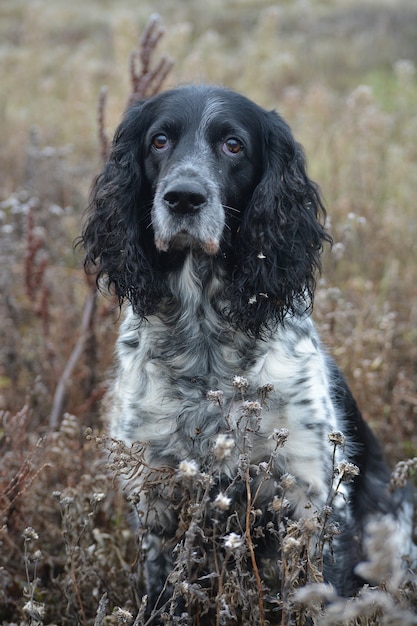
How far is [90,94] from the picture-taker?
8.43 m

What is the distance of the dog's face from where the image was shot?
266 cm

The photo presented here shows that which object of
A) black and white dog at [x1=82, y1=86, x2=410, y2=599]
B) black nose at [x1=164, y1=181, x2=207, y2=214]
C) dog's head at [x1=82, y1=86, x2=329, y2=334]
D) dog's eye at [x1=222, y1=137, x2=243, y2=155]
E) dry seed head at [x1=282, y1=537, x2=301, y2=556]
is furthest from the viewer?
dog's eye at [x1=222, y1=137, x2=243, y2=155]

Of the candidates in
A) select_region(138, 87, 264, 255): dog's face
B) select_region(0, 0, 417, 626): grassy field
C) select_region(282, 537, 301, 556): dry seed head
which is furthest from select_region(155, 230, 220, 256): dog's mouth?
select_region(282, 537, 301, 556): dry seed head

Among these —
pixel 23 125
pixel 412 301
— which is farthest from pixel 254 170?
pixel 23 125

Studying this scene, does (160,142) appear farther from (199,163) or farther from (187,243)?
(187,243)

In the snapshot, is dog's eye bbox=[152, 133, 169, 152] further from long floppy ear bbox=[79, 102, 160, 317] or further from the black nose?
the black nose

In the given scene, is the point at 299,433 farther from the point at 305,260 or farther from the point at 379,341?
the point at 379,341

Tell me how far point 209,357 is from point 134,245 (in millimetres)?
547

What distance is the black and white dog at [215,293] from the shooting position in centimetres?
269

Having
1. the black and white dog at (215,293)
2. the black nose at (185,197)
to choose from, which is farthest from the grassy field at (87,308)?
the black nose at (185,197)

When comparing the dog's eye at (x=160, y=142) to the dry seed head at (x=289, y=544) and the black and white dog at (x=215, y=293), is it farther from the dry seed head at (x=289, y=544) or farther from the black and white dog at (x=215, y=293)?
the dry seed head at (x=289, y=544)

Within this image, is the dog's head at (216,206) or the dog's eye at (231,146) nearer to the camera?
the dog's head at (216,206)

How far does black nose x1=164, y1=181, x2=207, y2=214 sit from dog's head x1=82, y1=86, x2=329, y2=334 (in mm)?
41

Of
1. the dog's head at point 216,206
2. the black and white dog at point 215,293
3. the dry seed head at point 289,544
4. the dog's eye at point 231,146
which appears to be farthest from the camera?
the dog's eye at point 231,146
